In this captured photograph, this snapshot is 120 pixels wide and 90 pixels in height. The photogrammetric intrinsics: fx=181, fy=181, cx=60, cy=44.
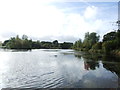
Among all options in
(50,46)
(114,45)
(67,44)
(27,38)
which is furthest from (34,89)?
(67,44)

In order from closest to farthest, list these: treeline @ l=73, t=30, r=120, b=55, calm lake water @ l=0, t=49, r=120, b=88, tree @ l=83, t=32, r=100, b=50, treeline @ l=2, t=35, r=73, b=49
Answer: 1. calm lake water @ l=0, t=49, r=120, b=88
2. treeline @ l=73, t=30, r=120, b=55
3. tree @ l=83, t=32, r=100, b=50
4. treeline @ l=2, t=35, r=73, b=49

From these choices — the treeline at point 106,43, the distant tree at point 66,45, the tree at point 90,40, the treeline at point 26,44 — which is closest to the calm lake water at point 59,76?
the treeline at point 106,43

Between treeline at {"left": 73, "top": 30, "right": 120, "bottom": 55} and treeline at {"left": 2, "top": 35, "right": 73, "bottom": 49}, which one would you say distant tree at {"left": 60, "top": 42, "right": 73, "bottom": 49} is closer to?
treeline at {"left": 2, "top": 35, "right": 73, "bottom": 49}

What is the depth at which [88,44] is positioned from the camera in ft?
202

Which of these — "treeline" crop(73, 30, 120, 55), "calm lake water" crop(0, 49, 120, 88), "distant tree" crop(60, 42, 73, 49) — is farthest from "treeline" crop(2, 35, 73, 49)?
"calm lake water" crop(0, 49, 120, 88)

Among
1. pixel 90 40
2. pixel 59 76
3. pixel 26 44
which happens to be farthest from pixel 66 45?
pixel 59 76

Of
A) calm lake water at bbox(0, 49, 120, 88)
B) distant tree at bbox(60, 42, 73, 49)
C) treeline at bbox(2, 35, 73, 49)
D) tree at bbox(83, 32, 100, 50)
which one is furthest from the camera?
distant tree at bbox(60, 42, 73, 49)

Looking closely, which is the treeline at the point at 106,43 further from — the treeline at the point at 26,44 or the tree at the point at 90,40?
the treeline at the point at 26,44

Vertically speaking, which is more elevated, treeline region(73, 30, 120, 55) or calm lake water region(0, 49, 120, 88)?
treeline region(73, 30, 120, 55)

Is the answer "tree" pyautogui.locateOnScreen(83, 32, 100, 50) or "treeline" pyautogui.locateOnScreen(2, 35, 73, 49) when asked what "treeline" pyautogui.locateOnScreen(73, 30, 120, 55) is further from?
"treeline" pyautogui.locateOnScreen(2, 35, 73, 49)

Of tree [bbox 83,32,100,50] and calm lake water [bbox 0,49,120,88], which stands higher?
tree [bbox 83,32,100,50]

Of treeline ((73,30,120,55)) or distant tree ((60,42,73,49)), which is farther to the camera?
distant tree ((60,42,73,49))

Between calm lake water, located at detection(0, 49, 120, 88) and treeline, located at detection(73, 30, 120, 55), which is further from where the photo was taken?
treeline, located at detection(73, 30, 120, 55)

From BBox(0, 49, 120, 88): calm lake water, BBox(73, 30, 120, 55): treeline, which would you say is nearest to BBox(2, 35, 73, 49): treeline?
BBox(73, 30, 120, 55): treeline
